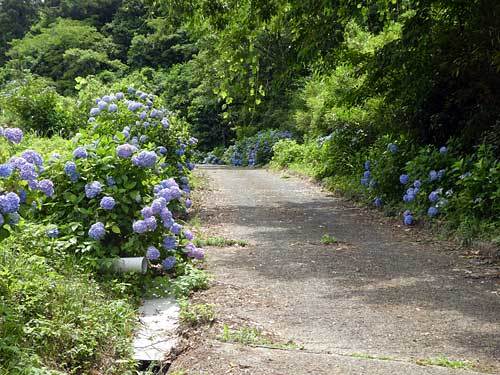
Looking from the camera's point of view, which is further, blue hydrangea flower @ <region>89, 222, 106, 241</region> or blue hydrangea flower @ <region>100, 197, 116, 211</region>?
blue hydrangea flower @ <region>100, 197, 116, 211</region>

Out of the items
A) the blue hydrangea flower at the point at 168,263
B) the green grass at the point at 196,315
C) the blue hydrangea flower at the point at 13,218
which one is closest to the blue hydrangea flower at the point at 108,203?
the blue hydrangea flower at the point at 168,263

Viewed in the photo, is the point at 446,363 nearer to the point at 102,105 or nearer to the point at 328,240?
the point at 328,240

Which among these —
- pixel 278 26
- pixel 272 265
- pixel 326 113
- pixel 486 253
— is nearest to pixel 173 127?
pixel 278 26

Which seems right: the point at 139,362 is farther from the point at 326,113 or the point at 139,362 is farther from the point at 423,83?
the point at 326,113

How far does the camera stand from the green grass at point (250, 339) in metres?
3.68

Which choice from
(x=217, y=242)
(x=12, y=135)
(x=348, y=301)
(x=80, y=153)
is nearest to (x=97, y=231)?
(x=80, y=153)

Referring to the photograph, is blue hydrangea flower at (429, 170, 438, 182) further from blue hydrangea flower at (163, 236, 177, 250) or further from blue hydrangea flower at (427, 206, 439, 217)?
blue hydrangea flower at (163, 236, 177, 250)

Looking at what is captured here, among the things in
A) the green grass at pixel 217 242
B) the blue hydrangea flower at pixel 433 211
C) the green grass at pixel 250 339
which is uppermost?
the blue hydrangea flower at pixel 433 211

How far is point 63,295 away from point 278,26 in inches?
288

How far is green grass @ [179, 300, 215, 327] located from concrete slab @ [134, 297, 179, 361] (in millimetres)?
66

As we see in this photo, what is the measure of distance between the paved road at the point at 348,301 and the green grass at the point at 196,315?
0.13 metres

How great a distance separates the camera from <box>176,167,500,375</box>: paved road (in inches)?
137

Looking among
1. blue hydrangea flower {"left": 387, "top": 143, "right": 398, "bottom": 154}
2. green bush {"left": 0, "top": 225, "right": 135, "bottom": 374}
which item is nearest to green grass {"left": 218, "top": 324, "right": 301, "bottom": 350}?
green bush {"left": 0, "top": 225, "right": 135, "bottom": 374}

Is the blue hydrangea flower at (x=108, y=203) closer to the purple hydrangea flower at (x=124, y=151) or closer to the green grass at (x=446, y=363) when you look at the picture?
the purple hydrangea flower at (x=124, y=151)
